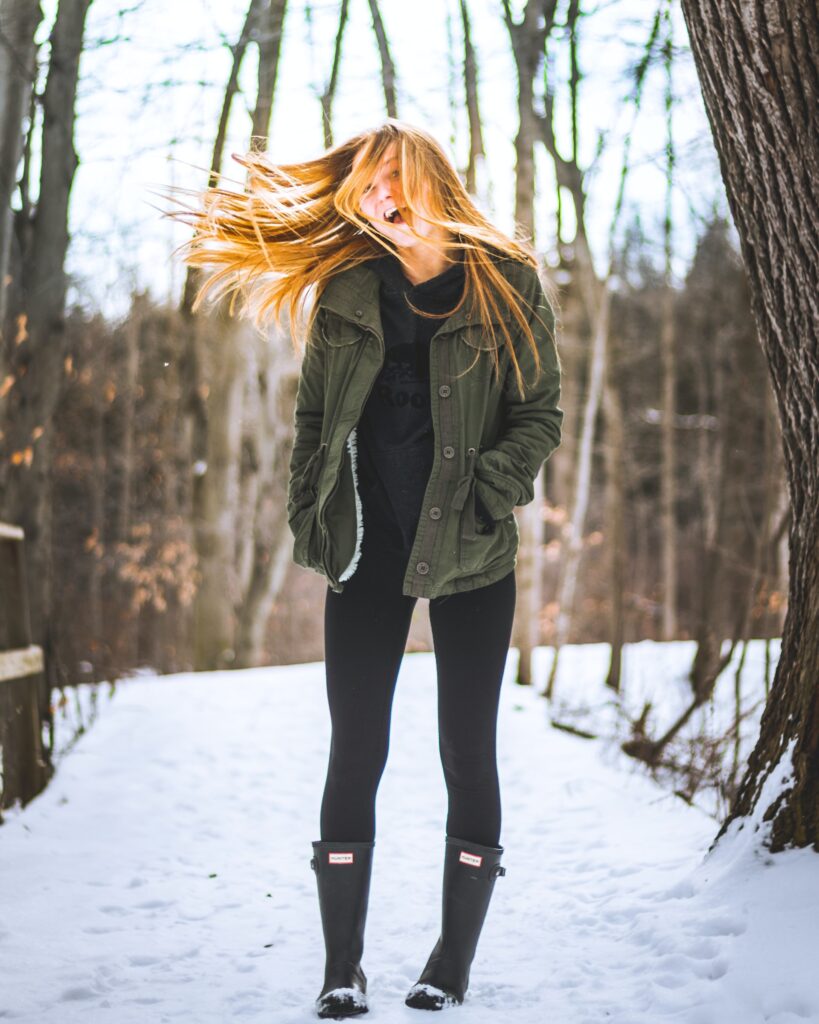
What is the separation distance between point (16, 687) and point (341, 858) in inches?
93.3

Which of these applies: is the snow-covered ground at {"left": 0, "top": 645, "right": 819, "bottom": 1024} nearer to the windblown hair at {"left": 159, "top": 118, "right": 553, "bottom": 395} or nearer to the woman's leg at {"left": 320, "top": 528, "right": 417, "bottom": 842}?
the woman's leg at {"left": 320, "top": 528, "right": 417, "bottom": 842}

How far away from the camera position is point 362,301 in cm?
254

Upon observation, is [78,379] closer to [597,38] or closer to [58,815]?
[597,38]

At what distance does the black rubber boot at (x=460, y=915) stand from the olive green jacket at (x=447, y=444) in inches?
26.5

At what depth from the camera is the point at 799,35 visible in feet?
7.92

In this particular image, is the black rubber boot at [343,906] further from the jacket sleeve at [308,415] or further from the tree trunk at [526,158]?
the tree trunk at [526,158]

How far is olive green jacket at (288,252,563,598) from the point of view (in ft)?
7.86

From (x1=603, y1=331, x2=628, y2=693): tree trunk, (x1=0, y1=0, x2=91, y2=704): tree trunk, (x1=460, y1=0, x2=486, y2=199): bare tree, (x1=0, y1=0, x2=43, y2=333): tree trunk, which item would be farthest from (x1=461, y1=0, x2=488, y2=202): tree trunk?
(x1=0, y1=0, x2=43, y2=333): tree trunk

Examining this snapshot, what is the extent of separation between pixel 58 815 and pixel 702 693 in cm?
386

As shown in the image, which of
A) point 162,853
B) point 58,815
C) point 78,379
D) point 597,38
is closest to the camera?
point 162,853

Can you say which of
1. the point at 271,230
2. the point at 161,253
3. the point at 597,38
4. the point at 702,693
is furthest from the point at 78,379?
the point at 271,230

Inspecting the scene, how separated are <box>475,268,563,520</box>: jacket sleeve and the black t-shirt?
17 centimetres

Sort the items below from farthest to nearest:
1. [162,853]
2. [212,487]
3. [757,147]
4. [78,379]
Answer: [78,379] → [212,487] → [162,853] → [757,147]

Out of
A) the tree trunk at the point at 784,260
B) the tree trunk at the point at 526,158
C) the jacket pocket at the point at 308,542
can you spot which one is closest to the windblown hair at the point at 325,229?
the jacket pocket at the point at 308,542
